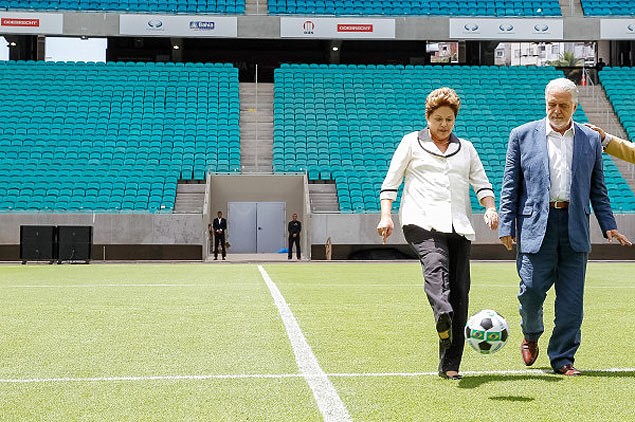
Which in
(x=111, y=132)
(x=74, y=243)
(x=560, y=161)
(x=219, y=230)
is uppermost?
(x=111, y=132)

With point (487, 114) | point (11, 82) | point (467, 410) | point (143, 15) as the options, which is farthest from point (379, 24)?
point (467, 410)

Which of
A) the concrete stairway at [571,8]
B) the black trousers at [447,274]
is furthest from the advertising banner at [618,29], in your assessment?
the black trousers at [447,274]

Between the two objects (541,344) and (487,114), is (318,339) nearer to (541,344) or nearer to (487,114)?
(541,344)

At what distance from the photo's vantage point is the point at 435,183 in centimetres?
515

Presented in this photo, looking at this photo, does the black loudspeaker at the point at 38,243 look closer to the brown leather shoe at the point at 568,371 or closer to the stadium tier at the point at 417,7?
the stadium tier at the point at 417,7

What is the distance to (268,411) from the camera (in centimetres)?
396

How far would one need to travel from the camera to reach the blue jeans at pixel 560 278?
202 inches

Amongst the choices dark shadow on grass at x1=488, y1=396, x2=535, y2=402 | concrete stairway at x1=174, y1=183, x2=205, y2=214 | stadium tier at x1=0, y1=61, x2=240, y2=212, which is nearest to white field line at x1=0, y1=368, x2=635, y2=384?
dark shadow on grass at x1=488, y1=396, x2=535, y2=402

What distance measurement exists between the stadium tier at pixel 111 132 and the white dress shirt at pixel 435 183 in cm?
1958

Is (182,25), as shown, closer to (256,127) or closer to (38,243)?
(256,127)

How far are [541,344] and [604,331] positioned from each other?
109cm

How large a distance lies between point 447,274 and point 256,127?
26.8 meters

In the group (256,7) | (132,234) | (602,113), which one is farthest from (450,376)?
(256,7)

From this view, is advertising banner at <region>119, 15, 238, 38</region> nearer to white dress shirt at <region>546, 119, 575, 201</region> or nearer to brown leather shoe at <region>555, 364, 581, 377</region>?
white dress shirt at <region>546, 119, 575, 201</region>
